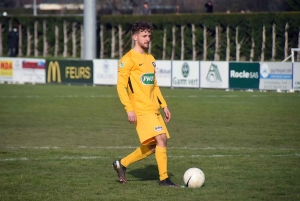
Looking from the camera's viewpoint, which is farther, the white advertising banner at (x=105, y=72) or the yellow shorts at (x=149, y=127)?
the white advertising banner at (x=105, y=72)

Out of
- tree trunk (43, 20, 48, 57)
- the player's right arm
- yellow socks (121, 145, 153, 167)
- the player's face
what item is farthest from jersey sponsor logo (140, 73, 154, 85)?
tree trunk (43, 20, 48, 57)

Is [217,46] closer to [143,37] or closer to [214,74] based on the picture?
[214,74]

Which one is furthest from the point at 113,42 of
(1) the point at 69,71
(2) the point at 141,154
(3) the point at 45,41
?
(2) the point at 141,154

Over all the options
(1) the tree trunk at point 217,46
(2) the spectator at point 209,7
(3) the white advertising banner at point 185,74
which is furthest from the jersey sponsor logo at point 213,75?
(2) the spectator at point 209,7

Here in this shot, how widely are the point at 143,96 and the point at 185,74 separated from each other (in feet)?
71.8

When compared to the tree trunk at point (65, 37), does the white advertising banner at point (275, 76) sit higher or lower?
lower

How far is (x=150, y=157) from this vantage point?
1269 centimetres

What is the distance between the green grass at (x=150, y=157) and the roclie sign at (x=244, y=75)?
2.44m

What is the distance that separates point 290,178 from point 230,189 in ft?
3.77

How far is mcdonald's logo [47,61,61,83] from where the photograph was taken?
116 ft

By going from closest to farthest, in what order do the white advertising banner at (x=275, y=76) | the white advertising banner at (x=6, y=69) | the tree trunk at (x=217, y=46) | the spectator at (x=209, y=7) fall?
the white advertising banner at (x=275, y=76) → the white advertising banner at (x=6, y=69) → the tree trunk at (x=217, y=46) → the spectator at (x=209, y=7)

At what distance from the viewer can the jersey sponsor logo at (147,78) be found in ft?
30.8

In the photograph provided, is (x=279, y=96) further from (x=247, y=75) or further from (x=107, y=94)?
(x=107, y=94)

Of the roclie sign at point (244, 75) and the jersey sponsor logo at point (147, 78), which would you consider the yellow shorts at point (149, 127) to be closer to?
the jersey sponsor logo at point (147, 78)
